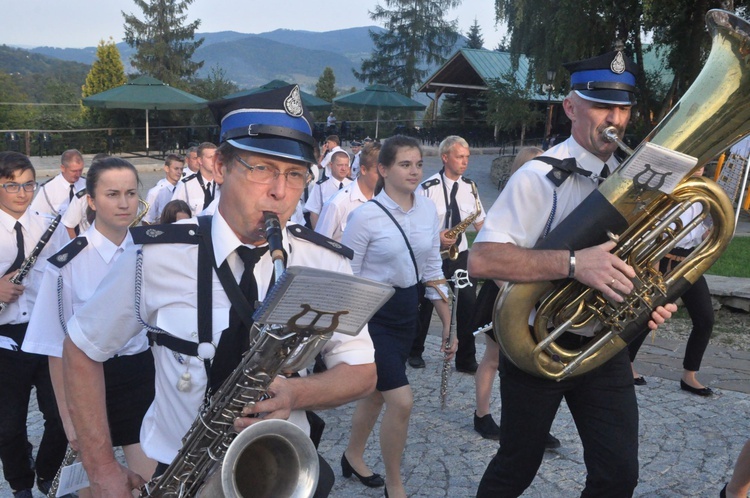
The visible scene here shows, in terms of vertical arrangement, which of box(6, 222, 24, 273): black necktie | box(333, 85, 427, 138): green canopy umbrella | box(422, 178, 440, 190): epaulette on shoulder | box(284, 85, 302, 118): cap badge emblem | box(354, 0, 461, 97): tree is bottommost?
box(6, 222, 24, 273): black necktie

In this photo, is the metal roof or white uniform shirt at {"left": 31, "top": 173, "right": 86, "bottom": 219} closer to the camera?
white uniform shirt at {"left": 31, "top": 173, "right": 86, "bottom": 219}

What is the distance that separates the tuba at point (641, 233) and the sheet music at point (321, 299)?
144 cm

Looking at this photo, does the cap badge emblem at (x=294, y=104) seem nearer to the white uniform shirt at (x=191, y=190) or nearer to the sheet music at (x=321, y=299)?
the sheet music at (x=321, y=299)

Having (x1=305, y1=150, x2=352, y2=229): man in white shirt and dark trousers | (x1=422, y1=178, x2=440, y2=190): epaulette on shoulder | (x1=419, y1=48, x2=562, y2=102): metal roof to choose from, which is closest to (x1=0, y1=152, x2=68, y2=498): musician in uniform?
(x1=422, y1=178, x2=440, y2=190): epaulette on shoulder

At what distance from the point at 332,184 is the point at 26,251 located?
635 centimetres

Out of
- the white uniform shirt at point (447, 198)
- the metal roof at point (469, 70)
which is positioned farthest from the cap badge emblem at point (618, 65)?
the metal roof at point (469, 70)

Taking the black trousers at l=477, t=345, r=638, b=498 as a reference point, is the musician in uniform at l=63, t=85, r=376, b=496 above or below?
above

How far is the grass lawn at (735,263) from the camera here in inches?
407

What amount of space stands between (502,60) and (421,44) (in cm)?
3546

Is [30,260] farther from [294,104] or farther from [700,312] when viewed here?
[700,312]

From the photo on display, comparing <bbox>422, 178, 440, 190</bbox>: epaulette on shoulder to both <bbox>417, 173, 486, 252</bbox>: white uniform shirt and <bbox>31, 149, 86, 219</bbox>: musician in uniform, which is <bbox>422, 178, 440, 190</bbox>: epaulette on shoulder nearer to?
<bbox>417, 173, 486, 252</bbox>: white uniform shirt

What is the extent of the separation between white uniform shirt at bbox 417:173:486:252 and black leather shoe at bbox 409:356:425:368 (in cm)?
117

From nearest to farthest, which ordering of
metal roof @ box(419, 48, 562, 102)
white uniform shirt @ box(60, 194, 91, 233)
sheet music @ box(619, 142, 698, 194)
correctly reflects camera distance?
sheet music @ box(619, 142, 698, 194) → white uniform shirt @ box(60, 194, 91, 233) → metal roof @ box(419, 48, 562, 102)

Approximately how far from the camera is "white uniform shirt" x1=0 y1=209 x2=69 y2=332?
4.46m
